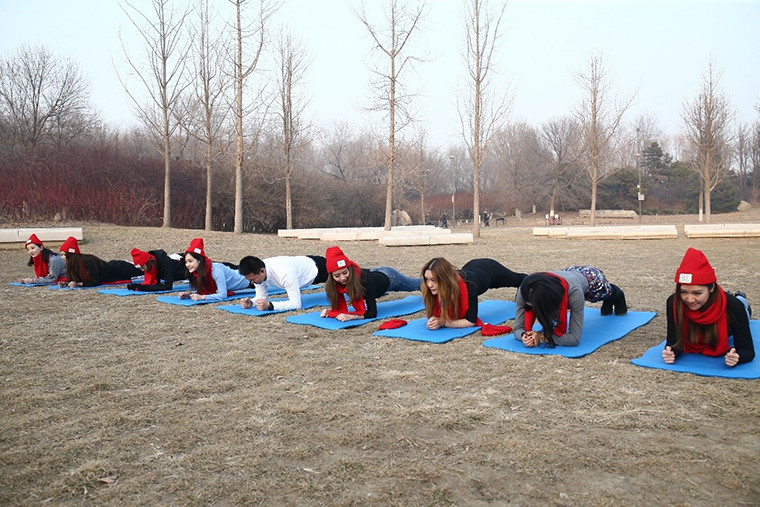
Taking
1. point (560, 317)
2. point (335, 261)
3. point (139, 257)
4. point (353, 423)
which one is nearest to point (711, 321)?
point (560, 317)

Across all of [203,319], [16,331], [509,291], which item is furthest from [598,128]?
[16,331]

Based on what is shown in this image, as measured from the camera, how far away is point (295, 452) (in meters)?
3.17

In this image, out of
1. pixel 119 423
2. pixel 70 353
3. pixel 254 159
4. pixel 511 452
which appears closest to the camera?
pixel 511 452

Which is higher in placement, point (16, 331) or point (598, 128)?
point (598, 128)

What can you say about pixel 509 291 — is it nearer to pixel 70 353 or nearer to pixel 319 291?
pixel 319 291

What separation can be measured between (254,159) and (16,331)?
21931mm

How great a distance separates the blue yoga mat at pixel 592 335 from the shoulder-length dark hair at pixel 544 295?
0.27m

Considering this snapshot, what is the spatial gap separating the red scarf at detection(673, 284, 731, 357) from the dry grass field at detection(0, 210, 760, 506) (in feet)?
1.45

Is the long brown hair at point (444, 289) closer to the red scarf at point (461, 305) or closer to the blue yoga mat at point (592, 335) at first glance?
the red scarf at point (461, 305)

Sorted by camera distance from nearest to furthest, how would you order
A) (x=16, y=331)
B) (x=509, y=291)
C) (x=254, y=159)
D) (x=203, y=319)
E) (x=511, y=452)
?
(x=511, y=452) < (x=16, y=331) < (x=203, y=319) < (x=509, y=291) < (x=254, y=159)

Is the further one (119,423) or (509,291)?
(509,291)

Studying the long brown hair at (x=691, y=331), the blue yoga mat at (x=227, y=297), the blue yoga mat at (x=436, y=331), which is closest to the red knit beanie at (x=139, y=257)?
the blue yoga mat at (x=227, y=297)

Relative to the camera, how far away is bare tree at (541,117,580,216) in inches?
1809

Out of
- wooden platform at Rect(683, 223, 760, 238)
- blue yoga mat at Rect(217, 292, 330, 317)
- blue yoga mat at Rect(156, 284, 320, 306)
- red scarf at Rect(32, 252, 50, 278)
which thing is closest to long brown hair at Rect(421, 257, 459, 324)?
blue yoga mat at Rect(217, 292, 330, 317)
